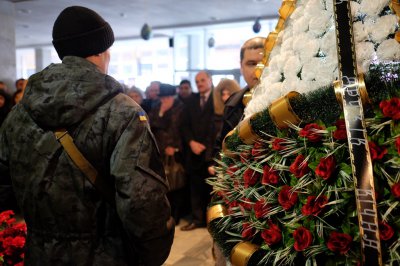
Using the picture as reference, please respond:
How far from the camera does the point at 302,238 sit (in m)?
0.87

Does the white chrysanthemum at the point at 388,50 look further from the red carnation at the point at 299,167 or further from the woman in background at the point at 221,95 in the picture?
the woman in background at the point at 221,95

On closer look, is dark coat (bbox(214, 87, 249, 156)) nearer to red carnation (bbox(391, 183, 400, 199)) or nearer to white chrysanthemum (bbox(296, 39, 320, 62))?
white chrysanthemum (bbox(296, 39, 320, 62))

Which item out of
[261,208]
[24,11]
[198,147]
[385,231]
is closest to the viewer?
[385,231]

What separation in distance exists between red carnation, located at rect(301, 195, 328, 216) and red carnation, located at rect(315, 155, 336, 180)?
0.05 meters

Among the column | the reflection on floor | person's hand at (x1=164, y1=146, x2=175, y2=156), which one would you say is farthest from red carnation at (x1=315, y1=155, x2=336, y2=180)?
the column

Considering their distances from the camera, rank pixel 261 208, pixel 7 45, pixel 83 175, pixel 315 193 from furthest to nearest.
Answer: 1. pixel 7 45
2. pixel 83 175
3. pixel 261 208
4. pixel 315 193

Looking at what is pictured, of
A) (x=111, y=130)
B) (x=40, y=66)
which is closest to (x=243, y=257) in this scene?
(x=111, y=130)

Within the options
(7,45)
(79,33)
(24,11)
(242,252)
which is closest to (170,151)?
(79,33)

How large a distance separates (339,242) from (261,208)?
0.22 meters

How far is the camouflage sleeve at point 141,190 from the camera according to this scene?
1.26 metres

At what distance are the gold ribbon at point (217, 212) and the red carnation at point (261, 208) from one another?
0.19 metres

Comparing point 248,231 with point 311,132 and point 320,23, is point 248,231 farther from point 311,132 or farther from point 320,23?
point 320,23

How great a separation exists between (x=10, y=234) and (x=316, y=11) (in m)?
1.89

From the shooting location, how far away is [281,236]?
943 mm
